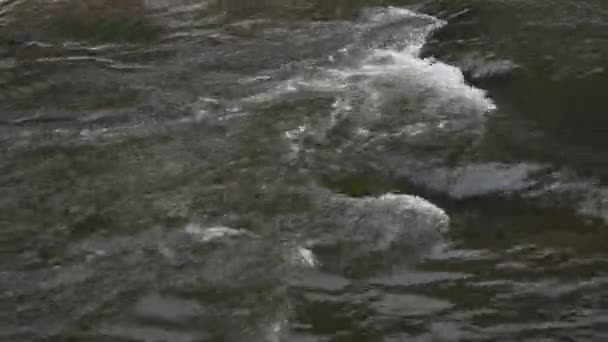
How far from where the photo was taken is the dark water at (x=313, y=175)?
17.7 feet

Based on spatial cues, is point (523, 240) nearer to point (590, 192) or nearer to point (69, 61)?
point (590, 192)

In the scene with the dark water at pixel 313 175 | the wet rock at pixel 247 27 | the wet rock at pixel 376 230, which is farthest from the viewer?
the wet rock at pixel 247 27

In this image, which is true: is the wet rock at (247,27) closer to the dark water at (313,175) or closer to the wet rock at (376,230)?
the dark water at (313,175)

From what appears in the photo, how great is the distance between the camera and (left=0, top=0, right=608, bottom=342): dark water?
5.41m

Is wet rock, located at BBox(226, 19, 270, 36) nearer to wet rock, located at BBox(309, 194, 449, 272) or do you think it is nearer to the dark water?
the dark water

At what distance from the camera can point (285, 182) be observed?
663 centimetres

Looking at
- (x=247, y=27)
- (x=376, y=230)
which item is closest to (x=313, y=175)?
(x=376, y=230)

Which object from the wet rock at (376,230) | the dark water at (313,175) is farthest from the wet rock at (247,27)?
the wet rock at (376,230)

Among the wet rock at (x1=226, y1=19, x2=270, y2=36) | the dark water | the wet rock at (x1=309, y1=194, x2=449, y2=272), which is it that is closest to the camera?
the dark water

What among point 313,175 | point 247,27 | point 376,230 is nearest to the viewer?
point 376,230

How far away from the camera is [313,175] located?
21.9ft

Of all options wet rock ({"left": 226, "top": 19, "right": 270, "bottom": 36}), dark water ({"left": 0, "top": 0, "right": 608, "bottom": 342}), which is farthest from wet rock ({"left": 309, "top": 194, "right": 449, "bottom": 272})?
wet rock ({"left": 226, "top": 19, "right": 270, "bottom": 36})

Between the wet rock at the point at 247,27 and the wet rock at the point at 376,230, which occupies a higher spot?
the wet rock at the point at 247,27

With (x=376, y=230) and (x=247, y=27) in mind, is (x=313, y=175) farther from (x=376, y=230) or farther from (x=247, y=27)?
(x=247, y=27)
